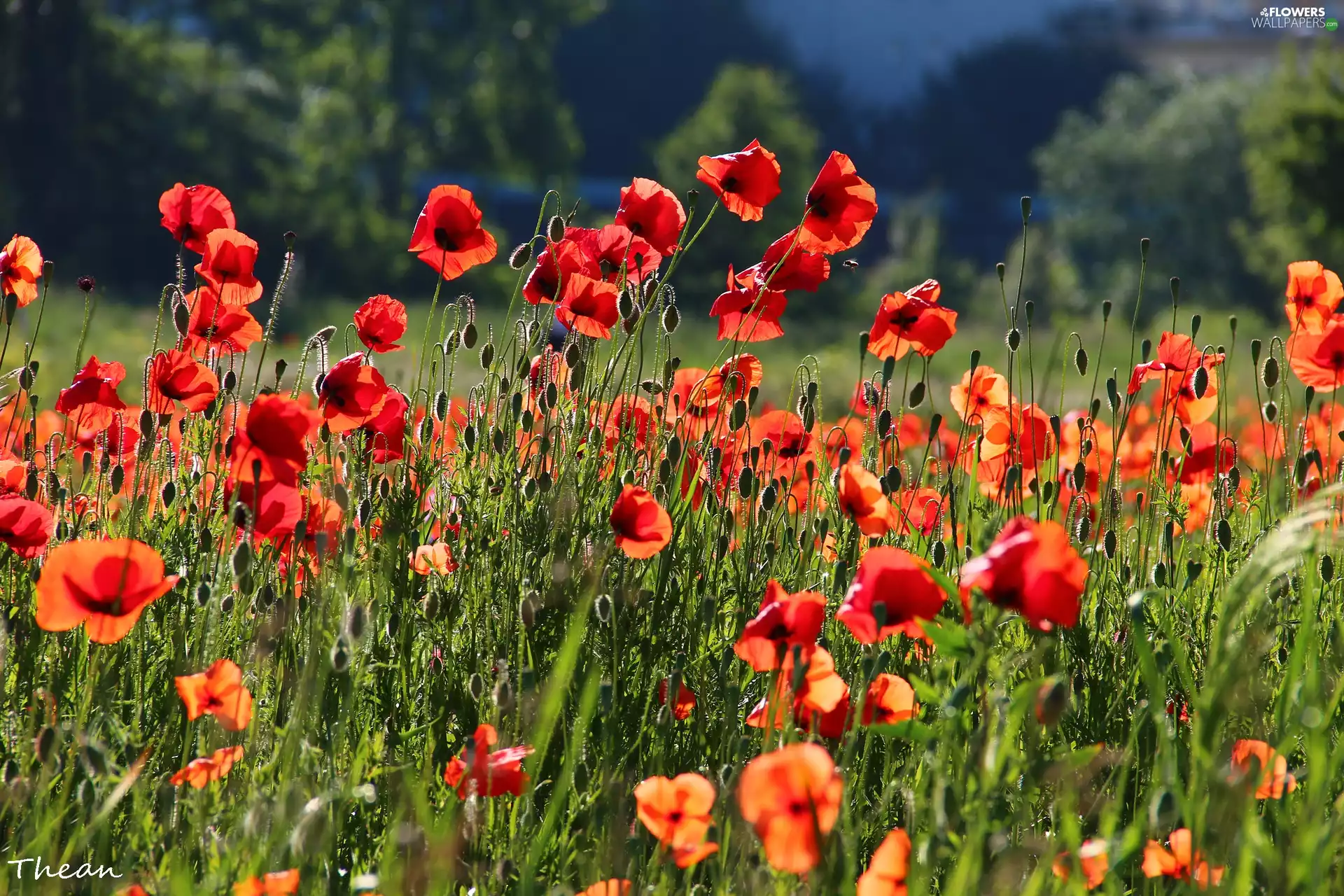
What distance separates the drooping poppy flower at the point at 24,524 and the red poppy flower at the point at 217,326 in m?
0.39

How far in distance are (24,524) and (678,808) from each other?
924 millimetres

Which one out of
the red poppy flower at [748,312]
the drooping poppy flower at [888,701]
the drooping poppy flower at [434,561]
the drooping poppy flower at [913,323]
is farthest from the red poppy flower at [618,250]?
the drooping poppy flower at [888,701]

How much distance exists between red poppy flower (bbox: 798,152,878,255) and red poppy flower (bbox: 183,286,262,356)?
866 mm

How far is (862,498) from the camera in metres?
1.81

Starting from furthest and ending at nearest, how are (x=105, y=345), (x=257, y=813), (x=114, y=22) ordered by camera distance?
(x=114, y=22) < (x=105, y=345) < (x=257, y=813)

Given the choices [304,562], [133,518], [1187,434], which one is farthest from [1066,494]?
[133,518]

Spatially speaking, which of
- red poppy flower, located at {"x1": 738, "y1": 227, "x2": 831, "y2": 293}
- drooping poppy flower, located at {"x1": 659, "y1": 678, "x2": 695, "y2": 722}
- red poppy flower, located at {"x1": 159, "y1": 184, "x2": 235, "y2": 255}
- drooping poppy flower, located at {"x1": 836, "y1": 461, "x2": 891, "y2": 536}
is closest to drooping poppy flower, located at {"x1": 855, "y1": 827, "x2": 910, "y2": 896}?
drooping poppy flower, located at {"x1": 659, "y1": 678, "x2": 695, "y2": 722}

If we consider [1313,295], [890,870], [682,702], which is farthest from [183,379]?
[1313,295]

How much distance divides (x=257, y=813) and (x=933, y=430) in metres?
1.09

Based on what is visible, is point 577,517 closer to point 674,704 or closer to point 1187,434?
point 674,704

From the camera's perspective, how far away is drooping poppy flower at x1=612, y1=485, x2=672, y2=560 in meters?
1.68

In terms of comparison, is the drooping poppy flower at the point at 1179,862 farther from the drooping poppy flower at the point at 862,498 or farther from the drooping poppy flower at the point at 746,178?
the drooping poppy flower at the point at 746,178

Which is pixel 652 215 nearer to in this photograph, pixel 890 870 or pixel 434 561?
pixel 434 561

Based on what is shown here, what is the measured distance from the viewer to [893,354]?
2104 millimetres
